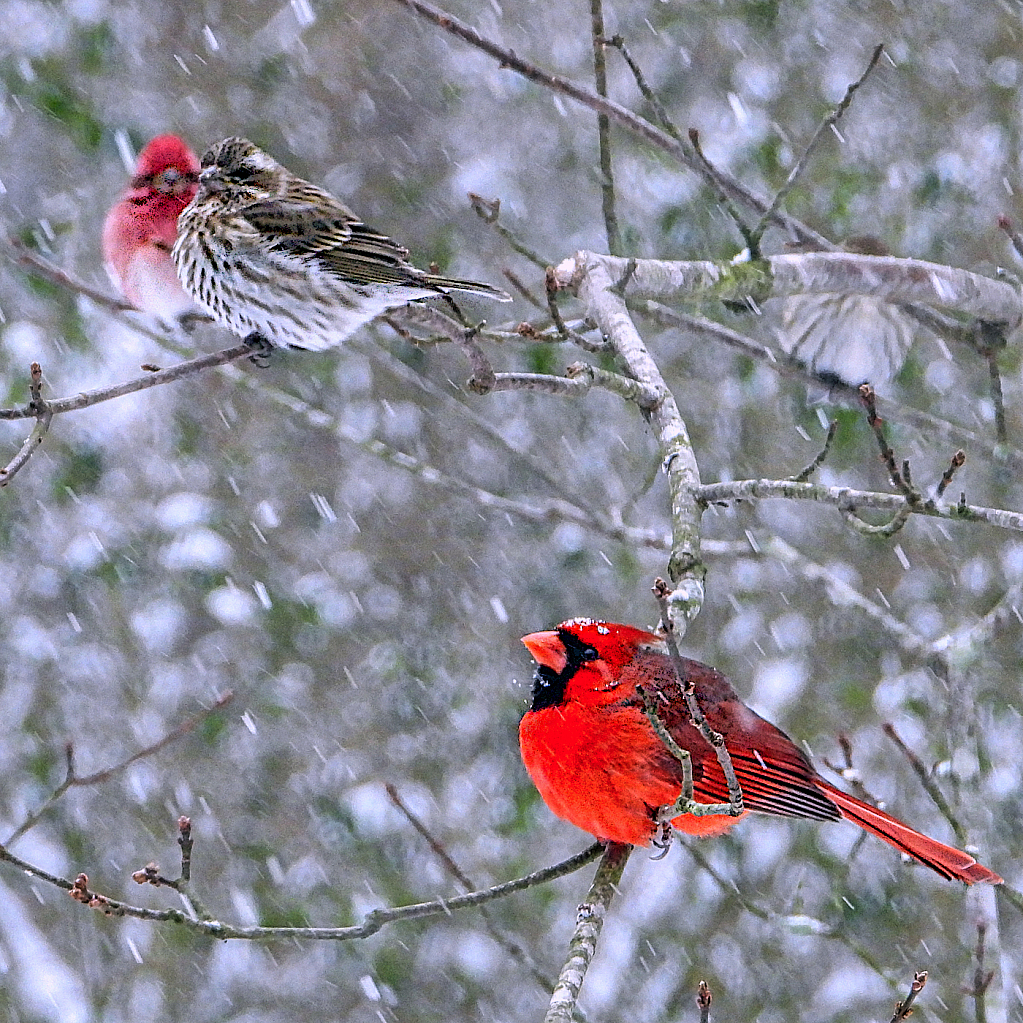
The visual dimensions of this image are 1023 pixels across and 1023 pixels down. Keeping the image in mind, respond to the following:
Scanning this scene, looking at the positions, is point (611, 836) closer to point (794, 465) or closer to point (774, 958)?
point (774, 958)

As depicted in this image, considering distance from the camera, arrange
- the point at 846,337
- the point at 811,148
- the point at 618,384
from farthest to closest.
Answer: the point at 846,337 → the point at 811,148 → the point at 618,384

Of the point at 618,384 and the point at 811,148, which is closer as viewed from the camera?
the point at 618,384

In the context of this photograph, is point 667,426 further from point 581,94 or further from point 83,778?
point 83,778

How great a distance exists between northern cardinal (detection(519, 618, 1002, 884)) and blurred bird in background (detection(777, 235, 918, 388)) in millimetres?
2970

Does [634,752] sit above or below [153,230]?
below

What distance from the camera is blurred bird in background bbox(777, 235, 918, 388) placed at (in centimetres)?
565

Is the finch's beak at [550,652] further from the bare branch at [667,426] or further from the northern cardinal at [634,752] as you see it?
the bare branch at [667,426]

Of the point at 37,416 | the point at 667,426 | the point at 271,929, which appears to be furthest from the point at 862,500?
the point at 37,416

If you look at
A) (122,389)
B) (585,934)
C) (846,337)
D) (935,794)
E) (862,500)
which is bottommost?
(585,934)

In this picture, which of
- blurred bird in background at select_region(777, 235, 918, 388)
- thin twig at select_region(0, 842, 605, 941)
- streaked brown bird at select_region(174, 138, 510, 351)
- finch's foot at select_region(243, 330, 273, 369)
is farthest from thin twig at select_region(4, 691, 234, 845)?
blurred bird in background at select_region(777, 235, 918, 388)

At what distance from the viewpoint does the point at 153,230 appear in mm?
4648

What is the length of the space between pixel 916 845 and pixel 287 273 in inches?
99.7

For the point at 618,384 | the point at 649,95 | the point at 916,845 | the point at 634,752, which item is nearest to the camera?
the point at 634,752

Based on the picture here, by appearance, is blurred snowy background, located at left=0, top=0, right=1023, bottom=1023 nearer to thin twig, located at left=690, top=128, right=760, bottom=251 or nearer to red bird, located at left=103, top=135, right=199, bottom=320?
red bird, located at left=103, top=135, right=199, bottom=320
